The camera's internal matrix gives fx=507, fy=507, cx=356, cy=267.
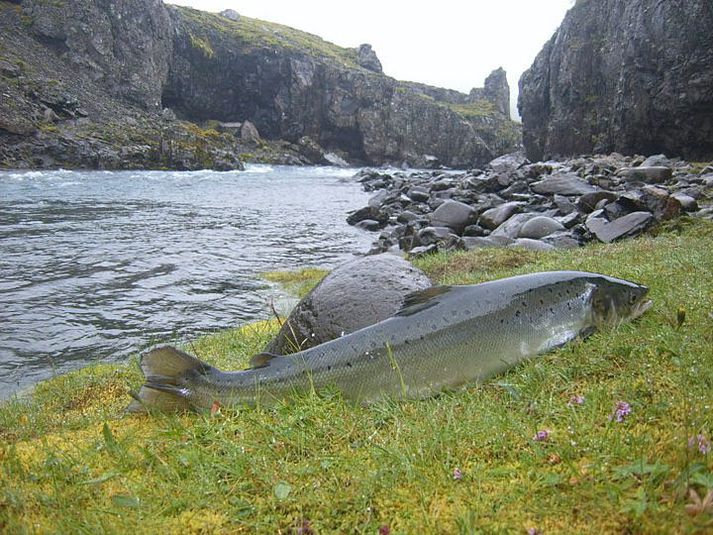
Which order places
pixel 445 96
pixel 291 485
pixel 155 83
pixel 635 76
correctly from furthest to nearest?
1. pixel 445 96
2. pixel 155 83
3. pixel 635 76
4. pixel 291 485

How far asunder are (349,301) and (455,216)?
13574 millimetres

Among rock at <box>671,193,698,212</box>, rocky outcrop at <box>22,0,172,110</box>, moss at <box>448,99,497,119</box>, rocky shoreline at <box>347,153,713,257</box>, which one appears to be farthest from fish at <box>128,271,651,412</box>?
moss at <box>448,99,497,119</box>

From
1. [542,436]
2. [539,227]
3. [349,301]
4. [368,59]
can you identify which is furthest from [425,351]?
[368,59]

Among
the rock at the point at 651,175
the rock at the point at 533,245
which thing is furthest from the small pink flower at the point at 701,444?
the rock at the point at 651,175

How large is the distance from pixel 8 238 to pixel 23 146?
97.2 feet

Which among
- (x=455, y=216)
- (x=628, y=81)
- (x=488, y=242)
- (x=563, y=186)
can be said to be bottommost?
(x=488, y=242)

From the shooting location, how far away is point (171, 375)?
4.05 meters

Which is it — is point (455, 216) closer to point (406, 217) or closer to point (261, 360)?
point (406, 217)

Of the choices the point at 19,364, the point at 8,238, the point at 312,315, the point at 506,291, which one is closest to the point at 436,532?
the point at 506,291

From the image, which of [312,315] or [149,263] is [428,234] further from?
[312,315]

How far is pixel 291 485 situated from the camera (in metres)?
2.78

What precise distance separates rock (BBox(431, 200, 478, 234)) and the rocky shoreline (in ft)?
0.12

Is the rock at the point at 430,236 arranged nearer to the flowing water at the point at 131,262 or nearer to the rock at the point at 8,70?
the flowing water at the point at 131,262

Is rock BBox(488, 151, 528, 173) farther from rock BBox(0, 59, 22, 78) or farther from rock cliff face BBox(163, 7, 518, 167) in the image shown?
rock BBox(0, 59, 22, 78)
